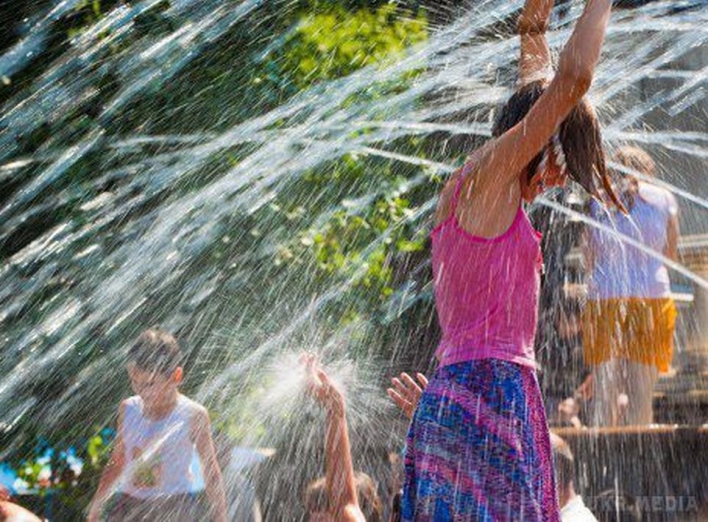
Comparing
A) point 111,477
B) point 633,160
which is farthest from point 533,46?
point 111,477

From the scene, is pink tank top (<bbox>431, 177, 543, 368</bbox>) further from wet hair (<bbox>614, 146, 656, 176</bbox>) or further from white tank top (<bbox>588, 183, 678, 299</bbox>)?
wet hair (<bbox>614, 146, 656, 176</bbox>)

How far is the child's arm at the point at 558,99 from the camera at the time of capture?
285 cm

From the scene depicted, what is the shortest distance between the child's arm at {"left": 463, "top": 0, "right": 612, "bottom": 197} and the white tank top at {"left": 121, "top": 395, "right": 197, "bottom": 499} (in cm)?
233

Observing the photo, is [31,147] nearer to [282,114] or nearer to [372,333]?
[282,114]

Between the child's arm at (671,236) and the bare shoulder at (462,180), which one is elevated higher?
the bare shoulder at (462,180)

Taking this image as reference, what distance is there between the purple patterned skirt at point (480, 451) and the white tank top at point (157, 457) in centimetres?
205

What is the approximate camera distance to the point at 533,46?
3.53 meters

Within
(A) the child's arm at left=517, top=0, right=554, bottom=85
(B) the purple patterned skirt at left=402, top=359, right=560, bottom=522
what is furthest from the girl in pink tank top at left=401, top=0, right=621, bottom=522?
(A) the child's arm at left=517, top=0, right=554, bottom=85

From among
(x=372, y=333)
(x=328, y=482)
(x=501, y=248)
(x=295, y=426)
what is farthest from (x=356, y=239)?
(x=501, y=248)

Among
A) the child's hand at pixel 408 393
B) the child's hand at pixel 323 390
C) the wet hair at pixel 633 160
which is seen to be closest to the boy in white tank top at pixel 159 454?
the child's hand at pixel 323 390

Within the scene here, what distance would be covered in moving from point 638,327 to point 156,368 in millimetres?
1915

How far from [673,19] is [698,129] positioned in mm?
1231

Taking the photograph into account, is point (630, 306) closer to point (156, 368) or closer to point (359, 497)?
point (359, 497)

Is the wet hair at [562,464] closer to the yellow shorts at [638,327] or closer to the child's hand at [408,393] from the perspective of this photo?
the child's hand at [408,393]
